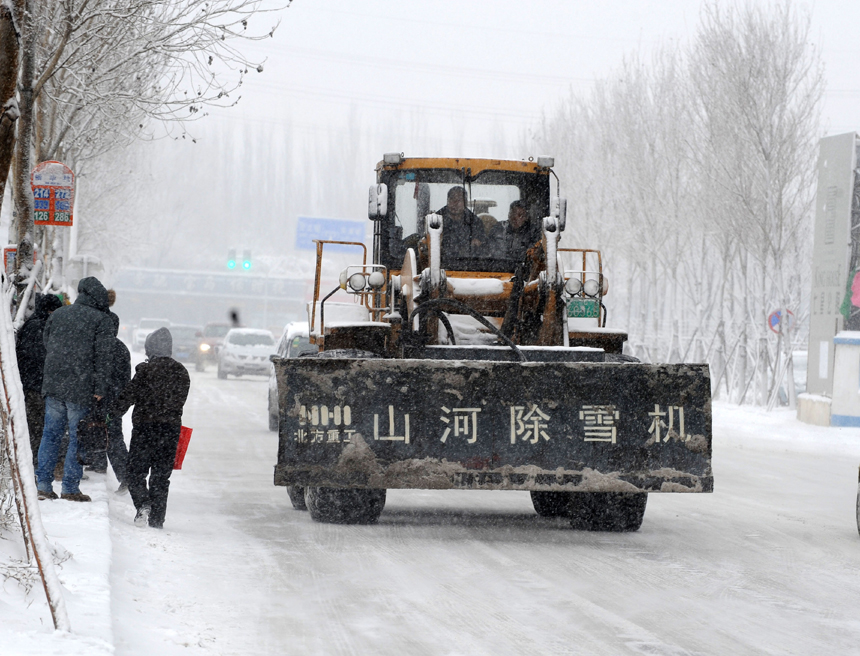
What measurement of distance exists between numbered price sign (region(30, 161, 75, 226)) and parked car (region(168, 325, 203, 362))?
100 ft

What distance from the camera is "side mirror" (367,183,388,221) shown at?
11047 mm

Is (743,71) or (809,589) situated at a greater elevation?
(743,71)

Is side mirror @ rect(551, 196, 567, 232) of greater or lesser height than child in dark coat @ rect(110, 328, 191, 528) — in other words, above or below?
above

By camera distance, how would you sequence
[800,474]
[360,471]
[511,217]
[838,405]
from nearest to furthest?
[360,471]
[511,217]
[800,474]
[838,405]

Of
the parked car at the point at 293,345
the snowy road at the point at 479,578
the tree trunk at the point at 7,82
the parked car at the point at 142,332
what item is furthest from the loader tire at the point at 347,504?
the parked car at the point at 142,332

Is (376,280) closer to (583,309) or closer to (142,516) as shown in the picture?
(583,309)

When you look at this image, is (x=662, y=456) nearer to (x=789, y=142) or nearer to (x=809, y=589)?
(x=809, y=589)

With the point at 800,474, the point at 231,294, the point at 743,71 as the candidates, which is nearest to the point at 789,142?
the point at 743,71

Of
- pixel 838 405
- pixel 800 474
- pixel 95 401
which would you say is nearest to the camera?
pixel 95 401

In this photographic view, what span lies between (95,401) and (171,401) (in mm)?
804

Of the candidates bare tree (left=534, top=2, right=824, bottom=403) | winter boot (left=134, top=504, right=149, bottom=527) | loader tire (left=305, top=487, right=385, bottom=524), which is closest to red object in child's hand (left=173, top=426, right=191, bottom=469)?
winter boot (left=134, top=504, right=149, bottom=527)

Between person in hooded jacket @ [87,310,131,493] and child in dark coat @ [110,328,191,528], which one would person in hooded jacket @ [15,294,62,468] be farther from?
child in dark coat @ [110,328,191,528]

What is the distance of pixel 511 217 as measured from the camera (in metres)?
11.4

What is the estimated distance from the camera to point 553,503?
10.9 meters
